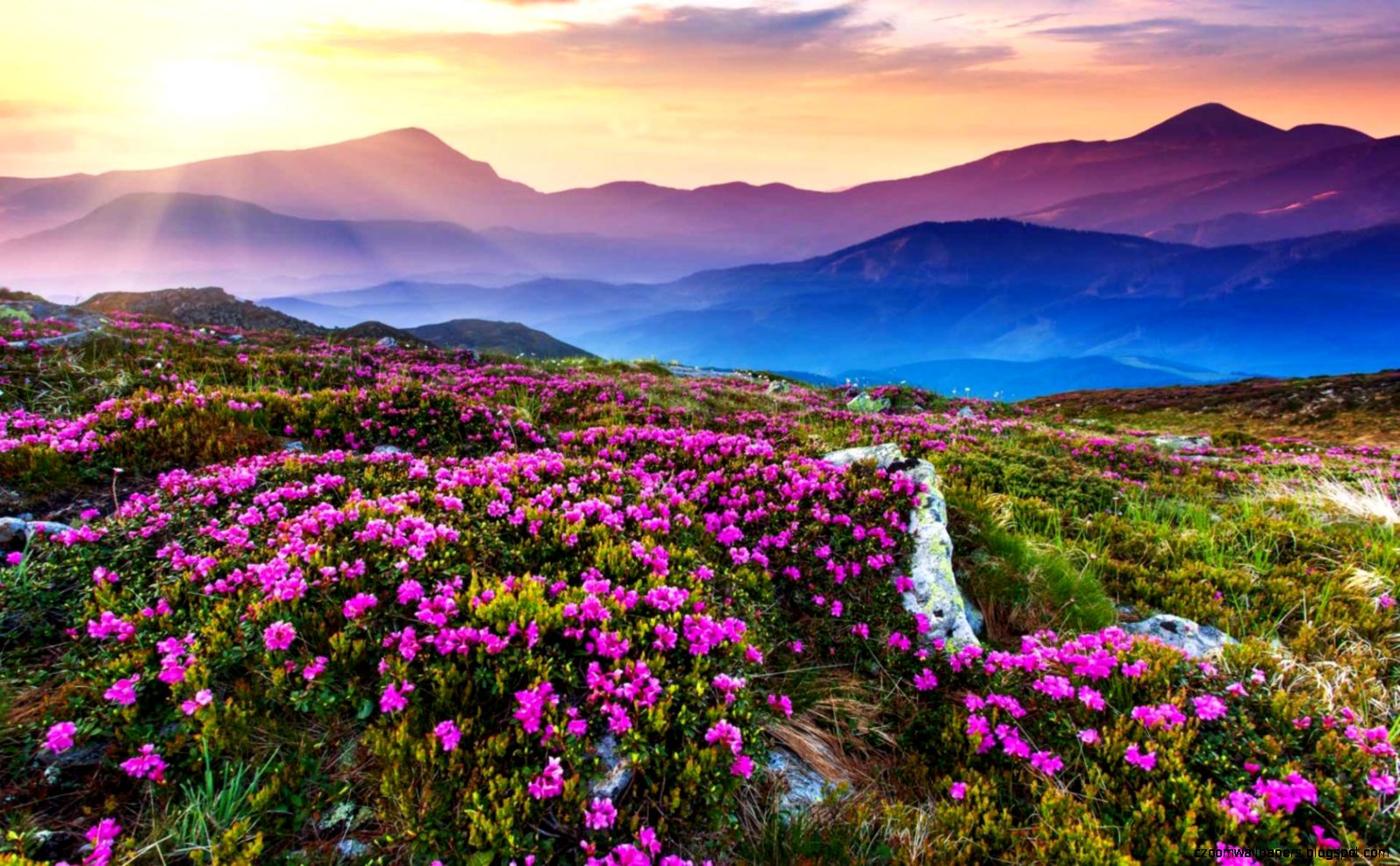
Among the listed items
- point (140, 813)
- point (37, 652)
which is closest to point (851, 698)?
point (140, 813)

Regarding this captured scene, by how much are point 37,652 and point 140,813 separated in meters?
2.12

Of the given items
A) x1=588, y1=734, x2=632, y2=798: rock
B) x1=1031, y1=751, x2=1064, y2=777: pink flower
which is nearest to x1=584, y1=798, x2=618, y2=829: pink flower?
x1=588, y1=734, x2=632, y2=798: rock

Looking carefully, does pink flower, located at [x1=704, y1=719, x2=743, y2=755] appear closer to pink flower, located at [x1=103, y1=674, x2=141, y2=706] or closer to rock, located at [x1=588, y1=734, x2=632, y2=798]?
rock, located at [x1=588, y1=734, x2=632, y2=798]

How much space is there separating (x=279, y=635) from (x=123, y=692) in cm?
81

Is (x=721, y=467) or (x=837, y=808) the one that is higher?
(x=721, y=467)

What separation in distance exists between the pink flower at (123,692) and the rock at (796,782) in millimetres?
3933

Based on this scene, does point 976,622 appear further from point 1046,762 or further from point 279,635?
point 279,635

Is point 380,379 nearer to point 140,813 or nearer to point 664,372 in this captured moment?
point 140,813

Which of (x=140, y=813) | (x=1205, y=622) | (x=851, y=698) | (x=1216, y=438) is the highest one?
(x=140, y=813)

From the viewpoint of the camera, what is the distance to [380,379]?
14.0 meters

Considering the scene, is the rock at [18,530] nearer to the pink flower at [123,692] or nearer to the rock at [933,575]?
the pink flower at [123,692]

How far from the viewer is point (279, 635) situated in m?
3.98

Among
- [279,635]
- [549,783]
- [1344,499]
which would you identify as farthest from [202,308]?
[1344,499]

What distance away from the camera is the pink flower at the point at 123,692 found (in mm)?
3604
